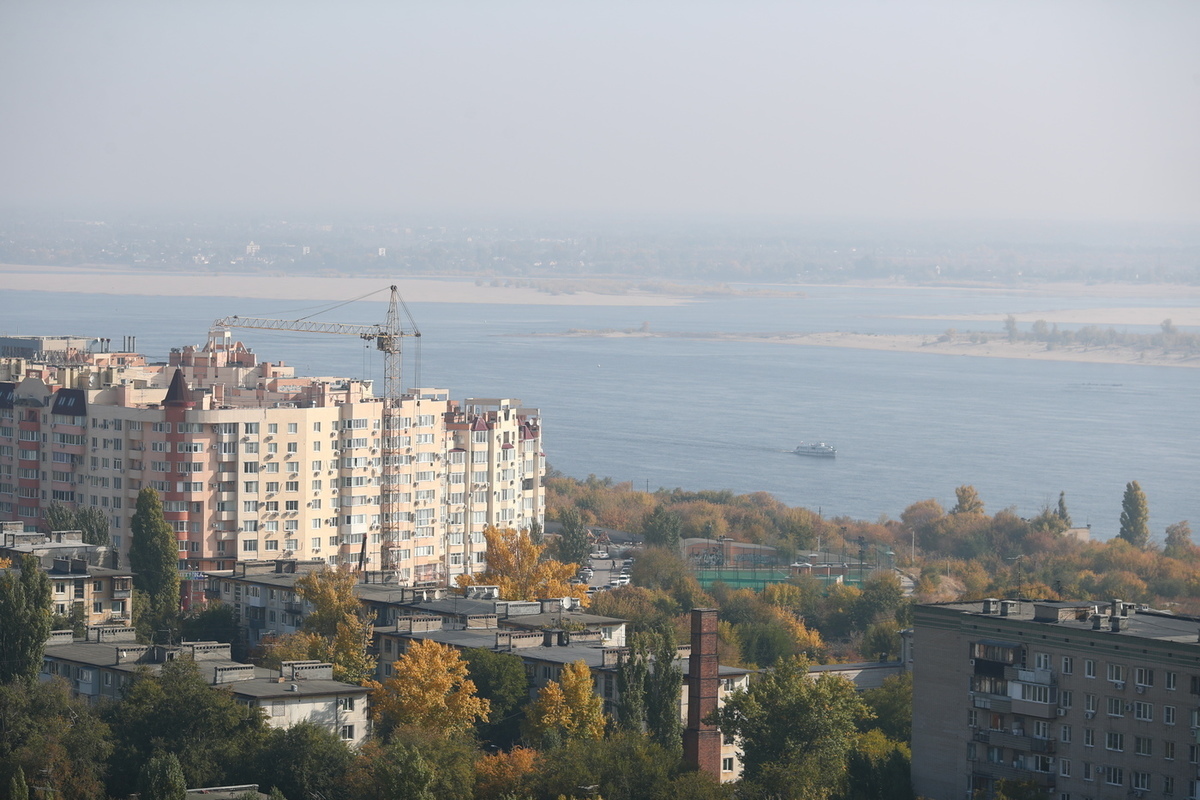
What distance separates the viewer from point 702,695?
22.0 m

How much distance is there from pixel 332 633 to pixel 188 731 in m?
6.19

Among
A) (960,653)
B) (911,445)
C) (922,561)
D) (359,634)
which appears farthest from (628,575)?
(911,445)

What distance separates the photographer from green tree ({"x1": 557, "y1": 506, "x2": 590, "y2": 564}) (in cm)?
4097

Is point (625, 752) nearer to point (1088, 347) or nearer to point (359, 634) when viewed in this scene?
point (359, 634)

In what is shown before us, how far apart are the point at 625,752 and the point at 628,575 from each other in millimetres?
21440

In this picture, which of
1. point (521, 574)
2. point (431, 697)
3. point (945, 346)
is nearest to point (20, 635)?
point (431, 697)

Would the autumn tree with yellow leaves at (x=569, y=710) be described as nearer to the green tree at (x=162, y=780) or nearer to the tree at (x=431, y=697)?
the tree at (x=431, y=697)

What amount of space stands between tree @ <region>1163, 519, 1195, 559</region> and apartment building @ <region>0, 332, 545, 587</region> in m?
18.4

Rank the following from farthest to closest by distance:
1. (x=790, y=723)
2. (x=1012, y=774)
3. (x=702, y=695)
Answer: (x=702, y=695), (x=790, y=723), (x=1012, y=774)

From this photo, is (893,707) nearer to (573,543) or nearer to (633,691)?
(633,691)

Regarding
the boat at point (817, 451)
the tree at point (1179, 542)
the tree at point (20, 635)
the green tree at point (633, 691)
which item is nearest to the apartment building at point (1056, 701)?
the green tree at point (633, 691)

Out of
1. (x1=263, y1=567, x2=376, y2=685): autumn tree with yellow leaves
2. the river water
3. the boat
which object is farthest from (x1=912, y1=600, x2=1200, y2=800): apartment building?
the boat

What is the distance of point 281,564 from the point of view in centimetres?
3111

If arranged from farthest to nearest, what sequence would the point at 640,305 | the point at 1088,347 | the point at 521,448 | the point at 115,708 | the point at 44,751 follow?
the point at 640,305, the point at 1088,347, the point at 521,448, the point at 115,708, the point at 44,751
